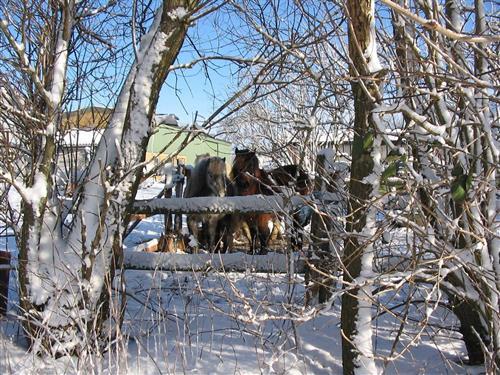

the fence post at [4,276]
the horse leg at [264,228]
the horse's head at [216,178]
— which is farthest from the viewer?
the horse leg at [264,228]

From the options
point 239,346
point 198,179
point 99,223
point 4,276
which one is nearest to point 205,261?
point 239,346

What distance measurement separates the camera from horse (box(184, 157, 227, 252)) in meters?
7.80

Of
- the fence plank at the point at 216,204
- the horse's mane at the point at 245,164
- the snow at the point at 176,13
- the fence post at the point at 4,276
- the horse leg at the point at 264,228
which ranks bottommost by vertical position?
the fence post at the point at 4,276

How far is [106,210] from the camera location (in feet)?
10.8

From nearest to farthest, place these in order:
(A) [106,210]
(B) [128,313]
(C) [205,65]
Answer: (A) [106,210] → (B) [128,313] → (C) [205,65]

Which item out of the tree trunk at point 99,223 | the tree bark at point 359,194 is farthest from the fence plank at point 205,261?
the tree bark at point 359,194

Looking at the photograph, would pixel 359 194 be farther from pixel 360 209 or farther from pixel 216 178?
pixel 216 178

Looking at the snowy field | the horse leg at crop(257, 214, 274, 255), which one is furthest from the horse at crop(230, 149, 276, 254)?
the snowy field

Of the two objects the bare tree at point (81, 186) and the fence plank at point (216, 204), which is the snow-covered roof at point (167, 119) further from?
the fence plank at point (216, 204)

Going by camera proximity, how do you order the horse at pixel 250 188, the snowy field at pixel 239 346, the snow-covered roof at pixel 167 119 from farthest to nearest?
the horse at pixel 250 188 < the snow-covered roof at pixel 167 119 < the snowy field at pixel 239 346

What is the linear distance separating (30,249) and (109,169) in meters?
0.80

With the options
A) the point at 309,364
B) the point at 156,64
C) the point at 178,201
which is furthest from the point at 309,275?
the point at 156,64

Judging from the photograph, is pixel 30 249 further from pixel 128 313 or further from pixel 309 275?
pixel 309 275

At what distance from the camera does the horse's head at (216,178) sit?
25.4 feet
